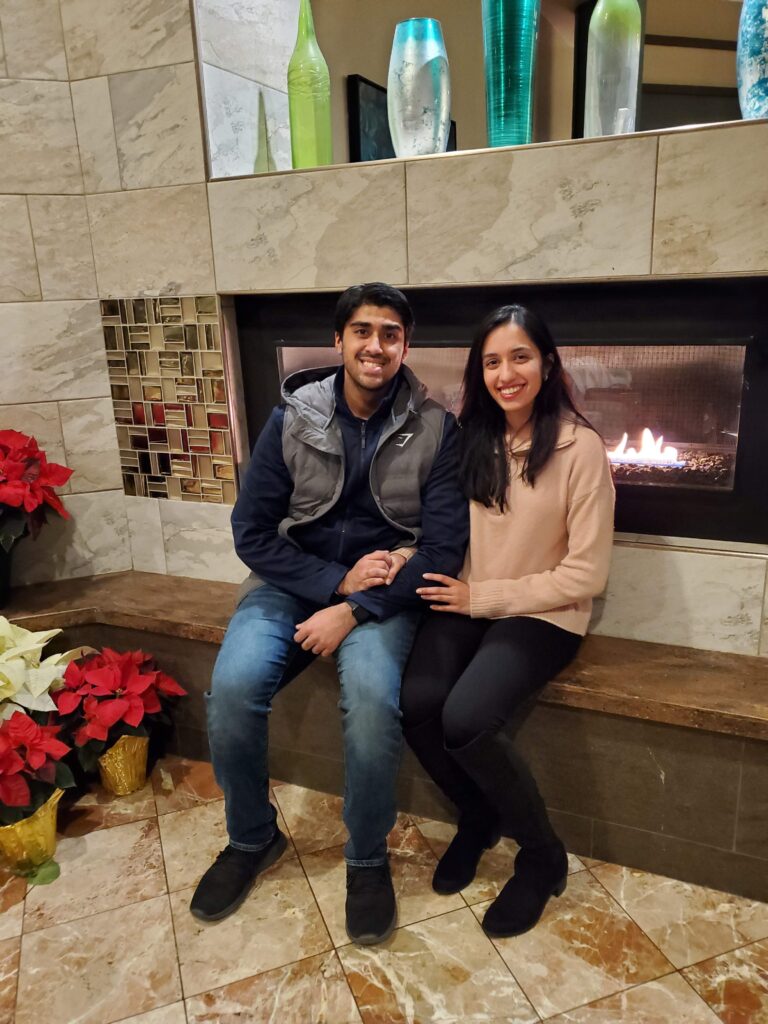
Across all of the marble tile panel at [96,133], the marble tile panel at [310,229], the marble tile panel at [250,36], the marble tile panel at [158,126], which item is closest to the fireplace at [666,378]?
the marble tile panel at [310,229]

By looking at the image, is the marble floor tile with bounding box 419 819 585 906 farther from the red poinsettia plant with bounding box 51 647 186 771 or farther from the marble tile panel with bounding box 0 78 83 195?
the marble tile panel with bounding box 0 78 83 195

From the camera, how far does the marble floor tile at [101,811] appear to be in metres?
1.77

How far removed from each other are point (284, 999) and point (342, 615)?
673 millimetres

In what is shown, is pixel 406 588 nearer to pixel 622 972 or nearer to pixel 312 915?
pixel 312 915

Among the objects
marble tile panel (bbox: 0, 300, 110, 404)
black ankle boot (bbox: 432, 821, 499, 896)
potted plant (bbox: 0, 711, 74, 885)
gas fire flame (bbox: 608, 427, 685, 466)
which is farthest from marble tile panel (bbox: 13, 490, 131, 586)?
gas fire flame (bbox: 608, 427, 685, 466)

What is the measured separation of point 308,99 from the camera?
6.10 ft

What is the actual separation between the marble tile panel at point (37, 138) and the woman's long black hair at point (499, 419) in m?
1.27

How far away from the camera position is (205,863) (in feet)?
5.38

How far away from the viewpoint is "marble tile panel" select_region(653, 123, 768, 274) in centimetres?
146

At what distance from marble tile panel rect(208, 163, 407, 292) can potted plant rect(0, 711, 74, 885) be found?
3.78 feet

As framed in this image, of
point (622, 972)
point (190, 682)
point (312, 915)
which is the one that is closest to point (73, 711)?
point (190, 682)

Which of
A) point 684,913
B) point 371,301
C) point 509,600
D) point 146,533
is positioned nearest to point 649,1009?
point 684,913

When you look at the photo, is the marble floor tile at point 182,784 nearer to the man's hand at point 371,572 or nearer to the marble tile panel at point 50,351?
the man's hand at point 371,572

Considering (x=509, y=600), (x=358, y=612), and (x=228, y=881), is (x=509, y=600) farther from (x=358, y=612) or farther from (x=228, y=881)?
(x=228, y=881)
